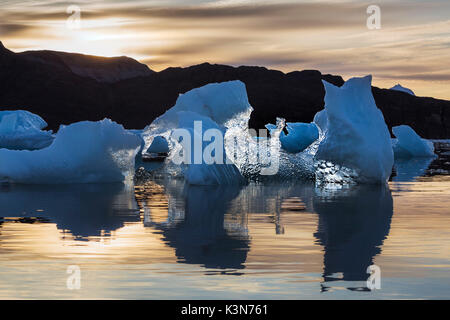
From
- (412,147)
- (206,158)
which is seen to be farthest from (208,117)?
(412,147)

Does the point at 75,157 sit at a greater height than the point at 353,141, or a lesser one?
lesser

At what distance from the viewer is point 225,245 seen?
815 cm

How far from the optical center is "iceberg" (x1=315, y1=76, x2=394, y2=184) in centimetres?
1667

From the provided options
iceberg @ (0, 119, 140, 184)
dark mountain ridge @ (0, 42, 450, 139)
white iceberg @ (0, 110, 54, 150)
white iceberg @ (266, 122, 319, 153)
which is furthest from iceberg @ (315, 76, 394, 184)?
dark mountain ridge @ (0, 42, 450, 139)

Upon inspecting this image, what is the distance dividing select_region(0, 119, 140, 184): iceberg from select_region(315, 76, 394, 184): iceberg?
430cm

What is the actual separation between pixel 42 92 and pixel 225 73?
1282 inches

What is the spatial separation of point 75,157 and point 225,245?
9040 mm

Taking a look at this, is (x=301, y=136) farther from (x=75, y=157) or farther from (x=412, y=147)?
(x=75, y=157)

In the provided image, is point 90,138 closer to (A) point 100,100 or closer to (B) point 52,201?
(B) point 52,201

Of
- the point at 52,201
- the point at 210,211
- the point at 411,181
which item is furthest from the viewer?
the point at 411,181

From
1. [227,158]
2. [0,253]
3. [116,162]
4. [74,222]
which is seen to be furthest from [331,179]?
[0,253]

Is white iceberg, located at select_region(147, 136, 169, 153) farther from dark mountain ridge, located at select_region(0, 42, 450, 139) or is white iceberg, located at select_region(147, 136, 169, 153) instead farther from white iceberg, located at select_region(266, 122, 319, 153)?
dark mountain ridge, located at select_region(0, 42, 450, 139)

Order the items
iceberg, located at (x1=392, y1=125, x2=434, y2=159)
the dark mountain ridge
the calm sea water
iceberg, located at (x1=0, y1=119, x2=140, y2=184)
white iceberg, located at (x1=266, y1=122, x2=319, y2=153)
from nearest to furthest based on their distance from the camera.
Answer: the calm sea water
iceberg, located at (x1=0, y1=119, x2=140, y2=184)
white iceberg, located at (x1=266, y1=122, x2=319, y2=153)
iceberg, located at (x1=392, y1=125, x2=434, y2=159)
the dark mountain ridge

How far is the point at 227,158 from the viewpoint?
16.6 meters
